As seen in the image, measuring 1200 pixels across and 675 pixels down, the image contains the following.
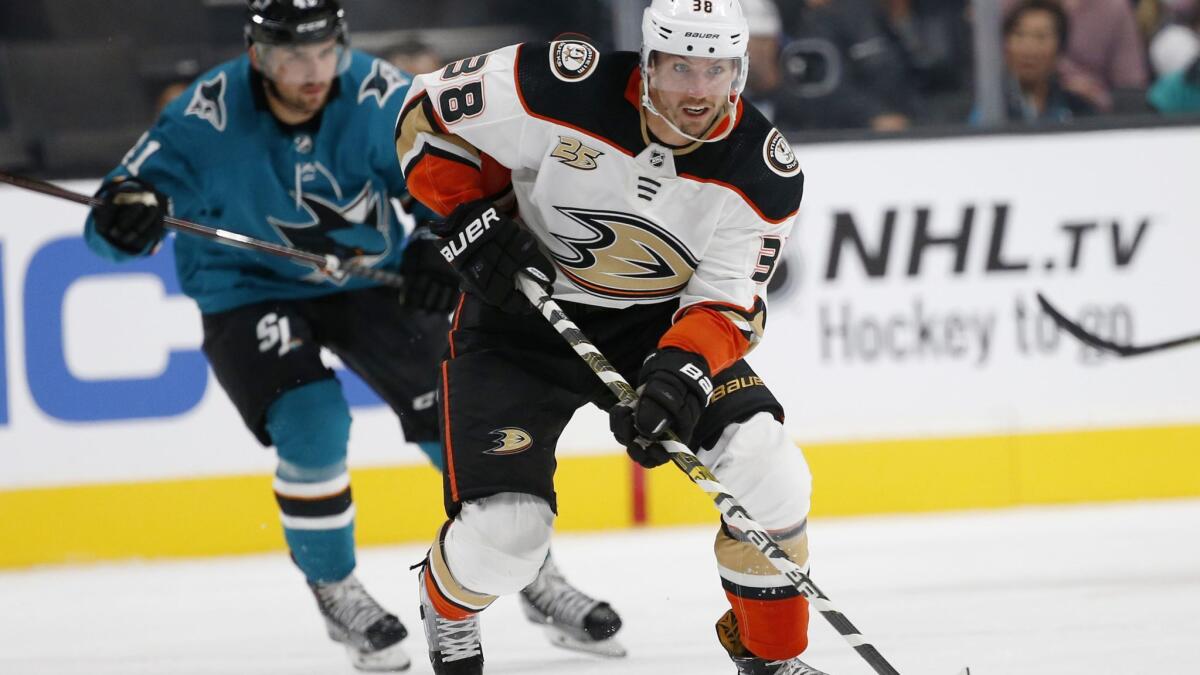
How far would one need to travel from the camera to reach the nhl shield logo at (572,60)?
8.42 ft

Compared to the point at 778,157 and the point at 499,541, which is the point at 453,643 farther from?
the point at 778,157

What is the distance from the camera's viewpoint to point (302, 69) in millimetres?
3082

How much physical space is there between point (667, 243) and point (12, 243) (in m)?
2.40

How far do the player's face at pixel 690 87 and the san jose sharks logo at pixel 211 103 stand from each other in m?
1.11

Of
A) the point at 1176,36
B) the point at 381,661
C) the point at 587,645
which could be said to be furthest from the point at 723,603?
the point at 1176,36

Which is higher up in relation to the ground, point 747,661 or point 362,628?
point 747,661

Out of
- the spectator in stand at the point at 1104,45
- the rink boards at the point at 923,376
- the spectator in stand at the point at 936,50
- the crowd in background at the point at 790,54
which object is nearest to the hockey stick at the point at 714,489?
the rink boards at the point at 923,376

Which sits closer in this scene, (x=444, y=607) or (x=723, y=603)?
(x=444, y=607)

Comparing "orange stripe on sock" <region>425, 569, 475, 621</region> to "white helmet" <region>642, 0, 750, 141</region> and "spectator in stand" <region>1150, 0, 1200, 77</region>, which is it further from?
"spectator in stand" <region>1150, 0, 1200, 77</region>

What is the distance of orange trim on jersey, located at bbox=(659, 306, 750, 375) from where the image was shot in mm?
2438

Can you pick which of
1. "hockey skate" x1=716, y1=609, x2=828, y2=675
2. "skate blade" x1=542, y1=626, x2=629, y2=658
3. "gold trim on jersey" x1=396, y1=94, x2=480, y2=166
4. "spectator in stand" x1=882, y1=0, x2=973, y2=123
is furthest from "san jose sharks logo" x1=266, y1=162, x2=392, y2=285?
"spectator in stand" x1=882, y1=0, x2=973, y2=123

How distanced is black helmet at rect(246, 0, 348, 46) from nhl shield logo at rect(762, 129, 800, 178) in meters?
1.00

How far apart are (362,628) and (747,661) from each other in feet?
2.94

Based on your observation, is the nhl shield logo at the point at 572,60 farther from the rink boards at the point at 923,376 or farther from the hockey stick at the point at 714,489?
the rink boards at the point at 923,376
